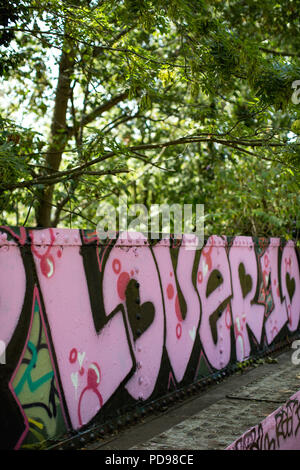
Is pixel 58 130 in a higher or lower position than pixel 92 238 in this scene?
higher

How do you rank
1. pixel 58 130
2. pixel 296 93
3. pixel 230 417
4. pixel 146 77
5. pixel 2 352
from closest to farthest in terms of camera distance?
1. pixel 2 352
2. pixel 230 417
3. pixel 296 93
4. pixel 146 77
5. pixel 58 130

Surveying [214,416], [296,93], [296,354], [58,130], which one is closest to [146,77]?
[296,93]

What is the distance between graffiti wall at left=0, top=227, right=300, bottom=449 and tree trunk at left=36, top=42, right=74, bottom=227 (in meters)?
3.43

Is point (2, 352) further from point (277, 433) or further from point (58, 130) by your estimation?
point (58, 130)

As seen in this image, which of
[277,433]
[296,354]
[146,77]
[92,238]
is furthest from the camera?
[296,354]

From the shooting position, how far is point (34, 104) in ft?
34.4

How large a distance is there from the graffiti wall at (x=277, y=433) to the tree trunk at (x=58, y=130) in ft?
18.5

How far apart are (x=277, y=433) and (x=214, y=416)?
3.18 feet

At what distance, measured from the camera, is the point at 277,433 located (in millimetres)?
4348

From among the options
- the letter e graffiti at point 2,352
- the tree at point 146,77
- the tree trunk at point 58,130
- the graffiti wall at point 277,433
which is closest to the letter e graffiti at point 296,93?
the tree at point 146,77

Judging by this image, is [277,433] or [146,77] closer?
[277,433]

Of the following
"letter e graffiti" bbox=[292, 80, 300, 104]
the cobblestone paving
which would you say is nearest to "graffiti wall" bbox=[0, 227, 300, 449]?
the cobblestone paving

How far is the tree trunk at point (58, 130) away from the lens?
→ 944 centimetres
